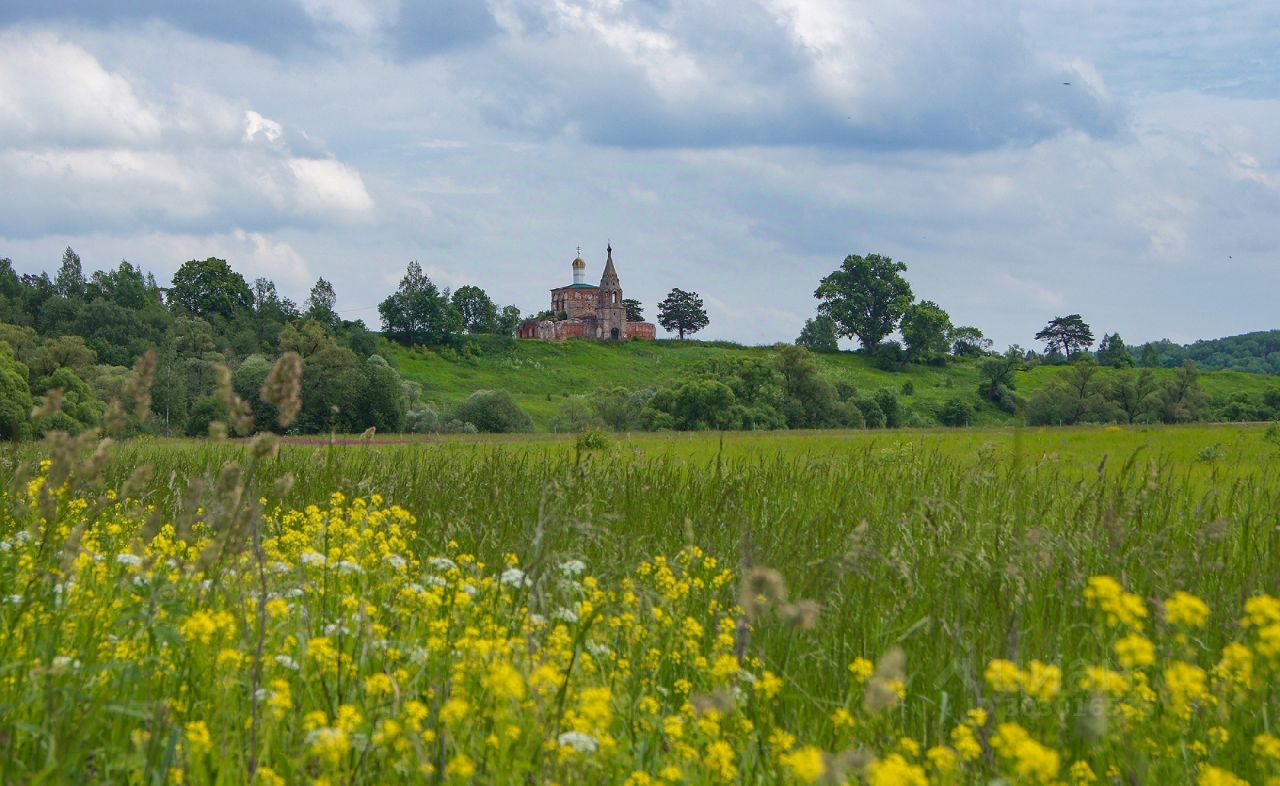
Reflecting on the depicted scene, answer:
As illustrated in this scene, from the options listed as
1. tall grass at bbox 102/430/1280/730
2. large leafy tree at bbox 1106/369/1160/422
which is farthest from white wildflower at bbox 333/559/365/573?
large leafy tree at bbox 1106/369/1160/422

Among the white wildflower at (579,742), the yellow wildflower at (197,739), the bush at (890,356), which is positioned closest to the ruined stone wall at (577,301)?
the bush at (890,356)

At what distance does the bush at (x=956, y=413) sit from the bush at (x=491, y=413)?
3872cm

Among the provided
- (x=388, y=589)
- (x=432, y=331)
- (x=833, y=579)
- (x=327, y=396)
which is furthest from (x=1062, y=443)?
(x=432, y=331)

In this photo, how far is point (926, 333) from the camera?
116 metres

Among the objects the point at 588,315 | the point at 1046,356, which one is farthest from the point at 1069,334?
the point at 588,315

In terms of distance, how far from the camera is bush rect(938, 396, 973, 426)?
84.2 m

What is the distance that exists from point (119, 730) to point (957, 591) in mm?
3800

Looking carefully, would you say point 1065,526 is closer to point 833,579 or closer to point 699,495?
point 833,579

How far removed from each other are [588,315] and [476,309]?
2944 centimetres

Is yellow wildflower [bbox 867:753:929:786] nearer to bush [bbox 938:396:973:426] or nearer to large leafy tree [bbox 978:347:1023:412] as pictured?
bush [bbox 938:396:973:426]

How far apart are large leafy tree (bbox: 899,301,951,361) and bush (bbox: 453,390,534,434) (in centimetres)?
6640

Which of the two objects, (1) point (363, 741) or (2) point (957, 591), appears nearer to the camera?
(1) point (363, 741)

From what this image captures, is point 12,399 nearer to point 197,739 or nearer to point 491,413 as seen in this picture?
point 491,413

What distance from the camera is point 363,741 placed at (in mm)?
2887
